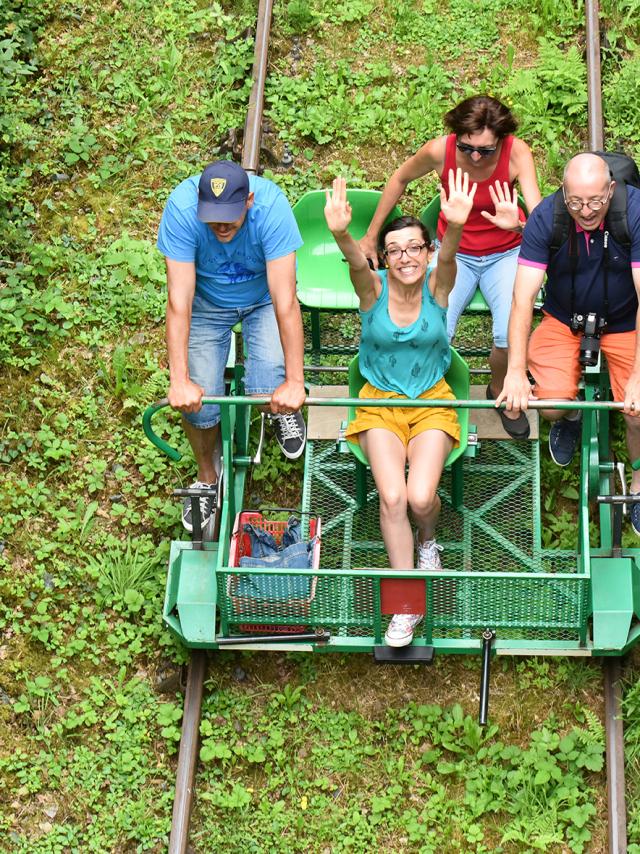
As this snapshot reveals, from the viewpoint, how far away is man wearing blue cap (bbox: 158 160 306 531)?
7.25 metres

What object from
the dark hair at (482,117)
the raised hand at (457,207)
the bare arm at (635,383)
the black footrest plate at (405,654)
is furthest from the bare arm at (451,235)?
the black footrest plate at (405,654)

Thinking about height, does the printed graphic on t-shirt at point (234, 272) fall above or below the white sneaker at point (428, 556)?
above

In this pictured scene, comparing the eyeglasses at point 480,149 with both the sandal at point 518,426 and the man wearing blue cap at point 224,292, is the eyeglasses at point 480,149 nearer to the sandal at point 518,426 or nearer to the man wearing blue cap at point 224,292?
the man wearing blue cap at point 224,292

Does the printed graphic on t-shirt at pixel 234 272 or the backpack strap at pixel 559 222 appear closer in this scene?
the backpack strap at pixel 559 222

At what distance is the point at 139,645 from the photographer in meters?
7.96

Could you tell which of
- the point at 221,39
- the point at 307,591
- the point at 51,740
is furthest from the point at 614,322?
the point at 221,39

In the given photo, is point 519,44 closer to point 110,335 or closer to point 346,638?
point 110,335

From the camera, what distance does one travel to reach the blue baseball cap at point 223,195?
23.5 feet

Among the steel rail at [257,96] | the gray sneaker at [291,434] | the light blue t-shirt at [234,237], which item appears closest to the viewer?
the light blue t-shirt at [234,237]

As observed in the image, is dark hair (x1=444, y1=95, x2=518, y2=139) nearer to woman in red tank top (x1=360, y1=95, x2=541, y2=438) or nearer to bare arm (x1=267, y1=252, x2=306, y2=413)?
woman in red tank top (x1=360, y1=95, x2=541, y2=438)

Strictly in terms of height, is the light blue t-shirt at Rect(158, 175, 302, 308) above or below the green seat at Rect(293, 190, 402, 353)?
below

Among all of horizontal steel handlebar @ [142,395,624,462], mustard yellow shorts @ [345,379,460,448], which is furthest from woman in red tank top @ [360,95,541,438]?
horizontal steel handlebar @ [142,395,624,462]

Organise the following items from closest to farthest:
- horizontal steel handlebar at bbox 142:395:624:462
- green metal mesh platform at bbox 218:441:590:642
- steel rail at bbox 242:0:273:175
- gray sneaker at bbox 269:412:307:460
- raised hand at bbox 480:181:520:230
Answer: horizontal steel handlebar at bbox 142:395:624:462 < green metal mesh platform at bbox 218:441:590:642 < raised hand at bbox 480:181:520:230 < gray sneaker at bbox 269:412:307:460 < steel rail at bbox 242:0:273:175

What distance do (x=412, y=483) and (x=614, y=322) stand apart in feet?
4.21
